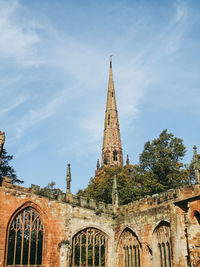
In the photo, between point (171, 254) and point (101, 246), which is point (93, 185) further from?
point (171, 254)

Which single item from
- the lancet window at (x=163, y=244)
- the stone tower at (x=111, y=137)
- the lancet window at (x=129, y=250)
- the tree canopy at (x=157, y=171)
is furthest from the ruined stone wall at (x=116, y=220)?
the stone tower at (x=111, y=137)

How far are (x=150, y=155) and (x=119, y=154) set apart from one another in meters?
37.1

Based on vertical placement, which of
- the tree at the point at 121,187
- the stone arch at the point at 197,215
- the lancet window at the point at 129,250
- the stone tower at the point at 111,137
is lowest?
the lancet window at the point at 129,250

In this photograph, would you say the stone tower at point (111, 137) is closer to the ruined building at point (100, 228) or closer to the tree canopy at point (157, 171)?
the tree canopy at point (157, 171)

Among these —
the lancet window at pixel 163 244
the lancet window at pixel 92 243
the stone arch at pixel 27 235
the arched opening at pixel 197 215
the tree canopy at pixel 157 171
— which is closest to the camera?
the arched opening at pixel 197 215

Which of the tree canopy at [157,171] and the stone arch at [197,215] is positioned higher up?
the tree canopy at [157,171]

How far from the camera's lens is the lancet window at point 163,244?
61.0 feet

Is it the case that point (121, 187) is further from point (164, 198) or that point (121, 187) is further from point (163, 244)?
point (163, 244)

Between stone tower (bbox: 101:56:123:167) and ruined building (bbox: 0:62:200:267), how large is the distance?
136ft

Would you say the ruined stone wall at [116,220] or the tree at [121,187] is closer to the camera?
the ruined stone wall at [116,220]

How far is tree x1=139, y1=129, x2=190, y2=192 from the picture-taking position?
92.2 feet

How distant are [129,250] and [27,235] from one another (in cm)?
715

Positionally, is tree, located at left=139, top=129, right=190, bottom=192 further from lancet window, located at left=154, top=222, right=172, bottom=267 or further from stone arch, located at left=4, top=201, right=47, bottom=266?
stone arch, located at left=4, top=201, right=47, bottom=266

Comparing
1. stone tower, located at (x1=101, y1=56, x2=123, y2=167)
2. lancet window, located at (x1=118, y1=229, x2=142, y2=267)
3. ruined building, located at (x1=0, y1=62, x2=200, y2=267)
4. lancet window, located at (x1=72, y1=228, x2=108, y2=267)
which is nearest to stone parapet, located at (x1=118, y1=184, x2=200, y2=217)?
ruined building, located at (x1=0, y1=62, x2=200, y2=267)
